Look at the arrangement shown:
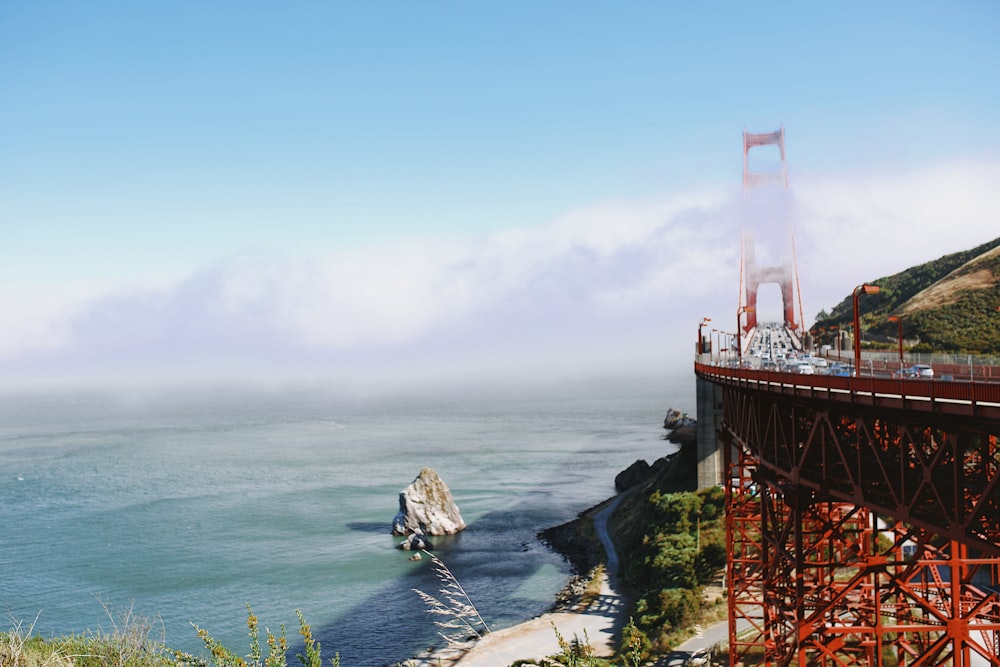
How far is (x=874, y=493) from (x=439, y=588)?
21.7 metres

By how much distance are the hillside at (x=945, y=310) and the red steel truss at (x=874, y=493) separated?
2795cm

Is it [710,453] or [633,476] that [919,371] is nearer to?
[710,453]

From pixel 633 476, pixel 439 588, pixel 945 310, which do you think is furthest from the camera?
pixel 945 310

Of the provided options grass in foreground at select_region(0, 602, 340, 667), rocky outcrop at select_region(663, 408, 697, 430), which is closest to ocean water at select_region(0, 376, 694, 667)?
grass in foreground at select_region(0, 602, 340, 667)

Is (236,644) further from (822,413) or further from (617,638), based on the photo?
(822,413)

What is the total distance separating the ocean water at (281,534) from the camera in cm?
4512

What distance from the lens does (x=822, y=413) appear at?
1633 centimetres

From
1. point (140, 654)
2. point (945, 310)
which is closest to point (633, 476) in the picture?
point (945, 310)

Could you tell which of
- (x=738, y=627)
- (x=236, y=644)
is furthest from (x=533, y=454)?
(x=738, y=627)

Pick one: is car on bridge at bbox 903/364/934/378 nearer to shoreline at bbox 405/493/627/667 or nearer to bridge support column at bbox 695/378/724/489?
shoreline at bbox 405/493/627/667

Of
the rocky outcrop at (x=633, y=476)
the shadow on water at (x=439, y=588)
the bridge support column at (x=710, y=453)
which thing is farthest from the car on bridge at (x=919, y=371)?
the rocky outcrop at (x=633, y=476)

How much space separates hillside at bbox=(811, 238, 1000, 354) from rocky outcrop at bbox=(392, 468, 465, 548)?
109 ft

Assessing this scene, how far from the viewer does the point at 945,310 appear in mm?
76125

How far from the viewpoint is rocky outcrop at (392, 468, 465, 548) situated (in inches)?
2496
